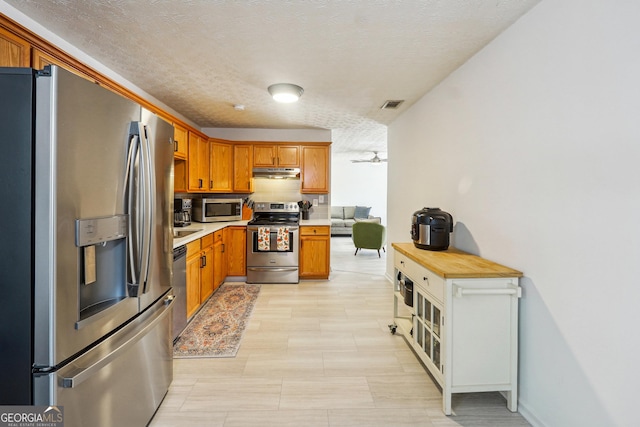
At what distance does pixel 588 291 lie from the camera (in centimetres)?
142

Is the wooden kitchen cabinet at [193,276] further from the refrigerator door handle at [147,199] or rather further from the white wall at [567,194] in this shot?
the white wall at [567,194]

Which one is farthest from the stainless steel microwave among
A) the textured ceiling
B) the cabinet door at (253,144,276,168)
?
the textured ceiling

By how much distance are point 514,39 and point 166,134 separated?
7.44 feet

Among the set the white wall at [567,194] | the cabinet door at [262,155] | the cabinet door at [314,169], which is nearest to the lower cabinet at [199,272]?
the cabinet door at [262,155]

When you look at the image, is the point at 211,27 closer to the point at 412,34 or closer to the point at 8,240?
the point at 412,34

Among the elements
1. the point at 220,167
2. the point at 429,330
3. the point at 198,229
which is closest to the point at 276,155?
the point at 220,167

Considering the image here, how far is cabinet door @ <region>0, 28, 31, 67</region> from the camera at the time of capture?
158 centimetres

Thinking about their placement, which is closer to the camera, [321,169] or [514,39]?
[514,39]

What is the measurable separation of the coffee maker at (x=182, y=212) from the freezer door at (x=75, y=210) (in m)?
2.82

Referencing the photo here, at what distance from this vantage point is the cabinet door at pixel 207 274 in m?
3.44

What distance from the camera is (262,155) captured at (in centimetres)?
487

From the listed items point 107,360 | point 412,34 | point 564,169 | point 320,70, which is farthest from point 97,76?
point 564,169

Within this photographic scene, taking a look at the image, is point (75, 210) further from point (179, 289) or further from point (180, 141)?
point (180, 141)

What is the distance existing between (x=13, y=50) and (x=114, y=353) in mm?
1733
